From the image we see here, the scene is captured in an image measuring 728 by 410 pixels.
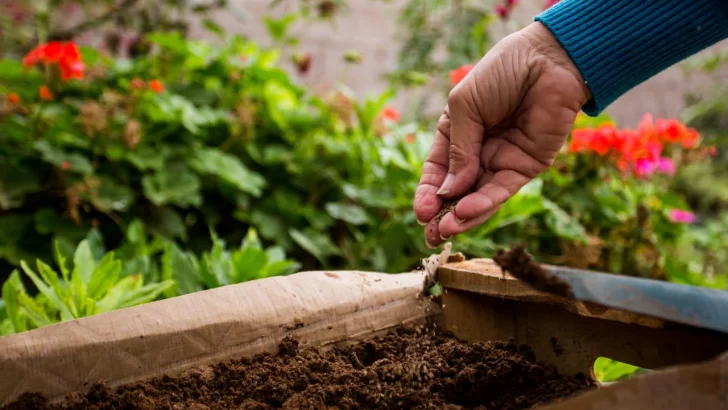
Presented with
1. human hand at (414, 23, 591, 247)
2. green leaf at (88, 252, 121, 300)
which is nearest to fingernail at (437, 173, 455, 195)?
human hand at (414, 23, 591, 247)

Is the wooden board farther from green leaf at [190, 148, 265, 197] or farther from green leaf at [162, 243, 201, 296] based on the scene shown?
green leaf at [190, 148, 265, 197]

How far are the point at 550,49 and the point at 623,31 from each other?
15 centimetres

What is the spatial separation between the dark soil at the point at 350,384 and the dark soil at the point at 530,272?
0.91 feet

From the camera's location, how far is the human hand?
3.82 ft

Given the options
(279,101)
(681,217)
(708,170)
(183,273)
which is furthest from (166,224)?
(708,170)

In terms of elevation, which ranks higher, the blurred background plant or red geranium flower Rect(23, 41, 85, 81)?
red geranium flower Rect(23, 41, 85, 81)

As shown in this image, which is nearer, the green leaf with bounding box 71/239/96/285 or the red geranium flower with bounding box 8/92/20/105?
the green leaf with bounding box 71/239/96/285

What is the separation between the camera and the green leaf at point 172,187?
226 cm

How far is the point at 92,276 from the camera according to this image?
1.29m

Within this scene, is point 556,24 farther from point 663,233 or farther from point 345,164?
point 663,233

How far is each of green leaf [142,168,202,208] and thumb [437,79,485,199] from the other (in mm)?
1344

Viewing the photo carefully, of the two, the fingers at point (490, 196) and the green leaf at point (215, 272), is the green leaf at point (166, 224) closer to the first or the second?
the green leaf at point (215, 272)

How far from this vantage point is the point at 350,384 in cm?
100

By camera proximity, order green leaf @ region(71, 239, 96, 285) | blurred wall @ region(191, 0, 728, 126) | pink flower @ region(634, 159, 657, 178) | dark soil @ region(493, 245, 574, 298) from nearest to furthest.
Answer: dark soil @ region(493, 245, 574, 298) → green leaf @ region(71, 239, 96, 285) → pink flower @ region(634, 159, 657, 178) → blurred wall @ region(191, 0, 728, 126)
